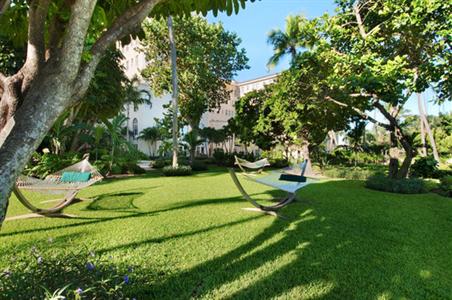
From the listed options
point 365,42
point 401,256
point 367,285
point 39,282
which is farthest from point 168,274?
point 365,42

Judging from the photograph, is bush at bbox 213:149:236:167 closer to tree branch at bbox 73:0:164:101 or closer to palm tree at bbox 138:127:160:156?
palm tree at bbox 138:127:160:156

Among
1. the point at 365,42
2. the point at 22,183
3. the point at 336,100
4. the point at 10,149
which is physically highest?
the point at 365,42

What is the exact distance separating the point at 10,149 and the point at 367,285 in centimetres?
327

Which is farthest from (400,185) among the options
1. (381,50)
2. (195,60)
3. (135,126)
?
(135,126)

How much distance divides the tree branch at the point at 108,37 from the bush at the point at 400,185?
396 inches

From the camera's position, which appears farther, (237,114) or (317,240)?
(237,114)

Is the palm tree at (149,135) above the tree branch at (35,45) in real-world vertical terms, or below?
above

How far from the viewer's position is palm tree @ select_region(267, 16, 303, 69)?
22797 millimetres

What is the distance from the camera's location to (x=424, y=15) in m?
7.02

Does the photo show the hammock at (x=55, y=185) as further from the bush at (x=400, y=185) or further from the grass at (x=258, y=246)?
the bush at (x=400, y=185)

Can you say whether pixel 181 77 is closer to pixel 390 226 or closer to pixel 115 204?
pixel 115 204

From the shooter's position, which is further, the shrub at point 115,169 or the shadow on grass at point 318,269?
the shrub at point 115,169

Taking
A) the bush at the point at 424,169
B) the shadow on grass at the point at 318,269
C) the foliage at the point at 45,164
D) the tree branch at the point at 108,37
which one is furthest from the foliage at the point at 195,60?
the tree branch at the point at 108,37

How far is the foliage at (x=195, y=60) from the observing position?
20922 millimetres
